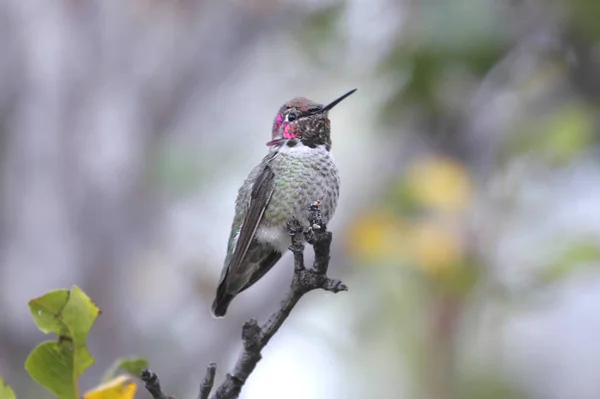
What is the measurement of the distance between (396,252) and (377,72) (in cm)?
115

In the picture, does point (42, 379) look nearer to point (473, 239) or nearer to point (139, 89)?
point (473, 239)

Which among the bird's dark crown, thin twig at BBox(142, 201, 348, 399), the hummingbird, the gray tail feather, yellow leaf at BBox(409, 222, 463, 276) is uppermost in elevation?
yellow leaf at BBox(409, 222, 463, 276)

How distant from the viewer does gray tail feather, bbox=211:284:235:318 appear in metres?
2.16

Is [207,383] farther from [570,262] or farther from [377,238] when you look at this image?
[377,238]

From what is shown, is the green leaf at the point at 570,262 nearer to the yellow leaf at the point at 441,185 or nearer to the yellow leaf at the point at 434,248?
the yellow leaf at the point at 434,248

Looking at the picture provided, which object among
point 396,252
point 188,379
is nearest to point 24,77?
point 188,379

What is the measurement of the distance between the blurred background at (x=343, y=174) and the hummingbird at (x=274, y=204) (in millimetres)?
1884

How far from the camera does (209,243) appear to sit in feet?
21.3

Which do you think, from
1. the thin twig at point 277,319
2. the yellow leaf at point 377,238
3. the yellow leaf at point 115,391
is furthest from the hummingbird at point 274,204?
the yellow leaf at point 377,238

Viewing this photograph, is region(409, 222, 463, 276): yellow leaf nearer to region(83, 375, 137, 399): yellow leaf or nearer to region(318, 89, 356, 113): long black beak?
region(318, 89, 356, 113): long black beak

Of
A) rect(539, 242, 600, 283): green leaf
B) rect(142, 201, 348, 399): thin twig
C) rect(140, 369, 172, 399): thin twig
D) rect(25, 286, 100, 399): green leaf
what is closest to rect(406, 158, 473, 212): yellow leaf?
rect(539, 242, 600, 283): green leaf

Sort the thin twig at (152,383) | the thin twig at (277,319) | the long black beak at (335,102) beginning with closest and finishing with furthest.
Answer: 1. the thin twig at (152,383)
2. the thin twig at (277,319)
3. the long black beak at (335,102)

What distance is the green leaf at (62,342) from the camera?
1530mm

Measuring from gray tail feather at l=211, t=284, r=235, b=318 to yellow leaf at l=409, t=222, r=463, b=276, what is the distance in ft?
8.12
